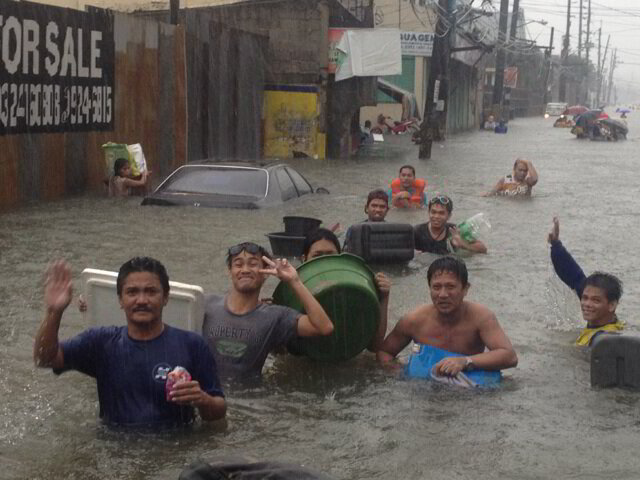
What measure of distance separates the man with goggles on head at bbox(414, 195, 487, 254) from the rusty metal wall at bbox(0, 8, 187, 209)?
21.2ft

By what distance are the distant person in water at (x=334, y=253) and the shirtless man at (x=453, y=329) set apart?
0.24ft

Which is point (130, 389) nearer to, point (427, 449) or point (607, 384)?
point (427, 449)

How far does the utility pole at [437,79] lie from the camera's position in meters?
30.9

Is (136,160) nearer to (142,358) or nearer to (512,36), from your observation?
(142,358)

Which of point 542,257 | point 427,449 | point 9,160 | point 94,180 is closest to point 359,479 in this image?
point 427,449

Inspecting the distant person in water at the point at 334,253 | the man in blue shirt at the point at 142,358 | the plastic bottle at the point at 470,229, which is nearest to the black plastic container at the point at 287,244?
the plastic bottle at the point at 470,229

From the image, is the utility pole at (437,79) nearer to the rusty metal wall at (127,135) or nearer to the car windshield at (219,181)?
the rusty metal wall at (127,135)

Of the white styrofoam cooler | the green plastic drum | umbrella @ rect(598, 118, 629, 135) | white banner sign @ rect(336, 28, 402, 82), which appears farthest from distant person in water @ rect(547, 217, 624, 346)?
umbrella @ rect(598, 118, 629, 135)

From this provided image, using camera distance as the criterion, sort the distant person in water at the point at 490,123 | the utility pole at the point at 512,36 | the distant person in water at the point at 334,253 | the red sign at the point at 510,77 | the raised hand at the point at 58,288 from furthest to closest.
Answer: the red sign at the point at 510,77 < the utility pole at the point at 512,36 < the distant person in water at the point at 490,123 < the distant person in water at the point at 334,253 < the raised hand at the point at 58,288

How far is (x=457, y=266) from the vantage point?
23.1 ft

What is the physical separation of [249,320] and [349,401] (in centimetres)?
79

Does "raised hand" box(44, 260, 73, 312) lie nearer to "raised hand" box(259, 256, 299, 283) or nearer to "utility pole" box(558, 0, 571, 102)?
"raised hand" box(259, 256, 299, 283)

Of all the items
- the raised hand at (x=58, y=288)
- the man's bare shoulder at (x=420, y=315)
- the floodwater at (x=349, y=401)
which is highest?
the raised hand at (x=58, y=288)

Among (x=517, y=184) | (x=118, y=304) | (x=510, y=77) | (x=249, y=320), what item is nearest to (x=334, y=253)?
(x=249, y=320)
